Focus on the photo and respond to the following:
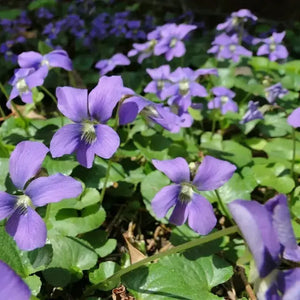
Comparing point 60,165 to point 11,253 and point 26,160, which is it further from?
point 26,160

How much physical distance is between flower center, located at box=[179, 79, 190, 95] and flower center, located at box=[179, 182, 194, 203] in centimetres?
86

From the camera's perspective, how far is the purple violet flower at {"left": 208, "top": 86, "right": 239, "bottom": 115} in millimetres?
2357

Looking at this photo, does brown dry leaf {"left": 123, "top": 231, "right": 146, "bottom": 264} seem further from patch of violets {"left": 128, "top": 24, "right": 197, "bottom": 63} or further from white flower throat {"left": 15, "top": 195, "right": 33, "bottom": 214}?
patch of violets {"left": 128, "top": 24, "right": 197, "bottom": 63}

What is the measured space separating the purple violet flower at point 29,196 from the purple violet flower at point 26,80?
778 mm

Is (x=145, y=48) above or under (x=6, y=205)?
under

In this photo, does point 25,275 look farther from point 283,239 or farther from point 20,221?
point 283,239

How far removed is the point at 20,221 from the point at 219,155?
3.88 feet

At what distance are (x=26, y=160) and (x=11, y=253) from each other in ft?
1.18

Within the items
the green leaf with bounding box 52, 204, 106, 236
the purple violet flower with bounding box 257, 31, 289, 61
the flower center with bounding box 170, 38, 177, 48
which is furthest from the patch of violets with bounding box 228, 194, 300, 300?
the purple violet flower with bounding box 257, 31, 289, 61

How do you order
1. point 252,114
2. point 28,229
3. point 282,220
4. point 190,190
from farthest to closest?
point 252,114, point 190,190, point 28,229, point 282,220

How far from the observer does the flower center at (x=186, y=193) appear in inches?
54.8

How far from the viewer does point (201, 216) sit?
1363 millimetres

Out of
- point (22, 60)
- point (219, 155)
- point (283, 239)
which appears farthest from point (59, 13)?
point (283, 239)

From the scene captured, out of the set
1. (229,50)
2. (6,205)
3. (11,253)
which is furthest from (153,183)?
(229,50)
